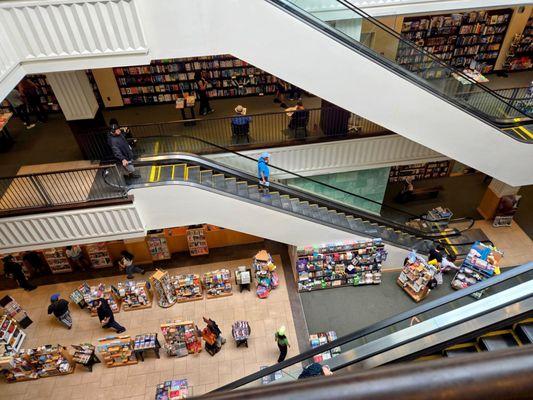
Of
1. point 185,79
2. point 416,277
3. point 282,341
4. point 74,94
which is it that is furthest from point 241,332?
point 185,79

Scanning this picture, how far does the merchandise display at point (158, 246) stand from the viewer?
33.8 feet

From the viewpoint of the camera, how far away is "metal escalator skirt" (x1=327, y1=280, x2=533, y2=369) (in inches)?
127

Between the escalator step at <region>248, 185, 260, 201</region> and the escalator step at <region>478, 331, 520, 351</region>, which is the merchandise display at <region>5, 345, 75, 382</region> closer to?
the escalator step at <region>248, 185, 260, 201</region>

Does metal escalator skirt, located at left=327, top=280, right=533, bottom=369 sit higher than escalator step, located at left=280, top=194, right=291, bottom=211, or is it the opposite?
metal escalator skirt, located at left=327, top=280, right=533, bottom=369

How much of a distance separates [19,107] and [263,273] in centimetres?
869

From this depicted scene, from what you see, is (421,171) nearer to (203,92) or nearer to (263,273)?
(263,273)

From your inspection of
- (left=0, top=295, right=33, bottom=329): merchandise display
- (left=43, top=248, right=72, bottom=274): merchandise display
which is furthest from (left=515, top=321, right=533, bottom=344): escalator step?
(left=43, top=248, right=72, bottom=274): merchandise display

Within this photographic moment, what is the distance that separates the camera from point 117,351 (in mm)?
8180

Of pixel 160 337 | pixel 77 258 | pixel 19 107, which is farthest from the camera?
pixel 19 107

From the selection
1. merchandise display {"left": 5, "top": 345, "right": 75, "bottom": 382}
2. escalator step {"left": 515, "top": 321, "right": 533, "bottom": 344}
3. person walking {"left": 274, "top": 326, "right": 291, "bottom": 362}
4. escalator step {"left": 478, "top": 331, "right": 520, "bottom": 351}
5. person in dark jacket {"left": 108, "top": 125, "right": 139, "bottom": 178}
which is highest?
escalator step {"left": 515, "top": 321, "right": 533, "bottom": 344}

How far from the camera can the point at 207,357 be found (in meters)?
8.53

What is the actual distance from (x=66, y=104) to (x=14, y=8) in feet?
9.39

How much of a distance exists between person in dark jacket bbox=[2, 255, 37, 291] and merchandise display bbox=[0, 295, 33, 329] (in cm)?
77

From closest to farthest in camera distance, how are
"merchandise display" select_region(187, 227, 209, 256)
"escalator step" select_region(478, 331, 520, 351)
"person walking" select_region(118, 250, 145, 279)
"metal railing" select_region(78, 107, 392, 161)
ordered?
"escalator step" select_region(478, 331, 520, 351) → "metal railing" select_region(78, 107, 392, 161) → "person walking" select_region(118, 250, 145, 279) → "merchandise display" select_region(187, 227, 209, 256)
